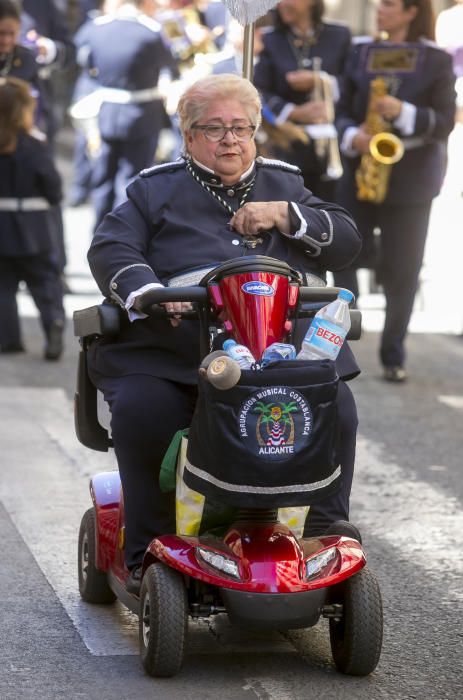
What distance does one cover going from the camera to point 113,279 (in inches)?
195

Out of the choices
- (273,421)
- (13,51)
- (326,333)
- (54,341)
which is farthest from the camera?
(13,51)

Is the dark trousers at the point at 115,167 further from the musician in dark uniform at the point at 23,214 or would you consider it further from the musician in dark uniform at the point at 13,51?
the musician in dark uniform at the point at 23,214

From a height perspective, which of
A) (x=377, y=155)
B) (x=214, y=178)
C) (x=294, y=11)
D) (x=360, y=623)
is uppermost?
(x=214, y=178)

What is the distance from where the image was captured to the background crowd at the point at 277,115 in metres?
9.69

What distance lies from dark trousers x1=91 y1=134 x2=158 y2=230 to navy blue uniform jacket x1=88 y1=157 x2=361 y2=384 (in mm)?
7728

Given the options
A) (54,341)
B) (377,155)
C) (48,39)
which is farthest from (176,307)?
(48,39)

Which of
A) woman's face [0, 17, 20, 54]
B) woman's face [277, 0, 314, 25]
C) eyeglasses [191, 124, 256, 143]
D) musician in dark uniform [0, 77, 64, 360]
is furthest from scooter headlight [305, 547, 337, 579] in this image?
woman's face [0, 17, 20, 54]

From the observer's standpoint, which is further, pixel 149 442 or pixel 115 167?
pixel 115 167

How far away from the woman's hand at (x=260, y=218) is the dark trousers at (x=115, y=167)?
26.0ft

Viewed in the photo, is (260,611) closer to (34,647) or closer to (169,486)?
(169,486)

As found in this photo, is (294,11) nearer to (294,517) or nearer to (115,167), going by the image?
(115,167)

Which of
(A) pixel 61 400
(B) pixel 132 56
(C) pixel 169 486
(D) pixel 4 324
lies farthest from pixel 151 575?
(B) pixel 132 56

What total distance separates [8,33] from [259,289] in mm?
7441

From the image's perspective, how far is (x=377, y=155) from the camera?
958 cm
